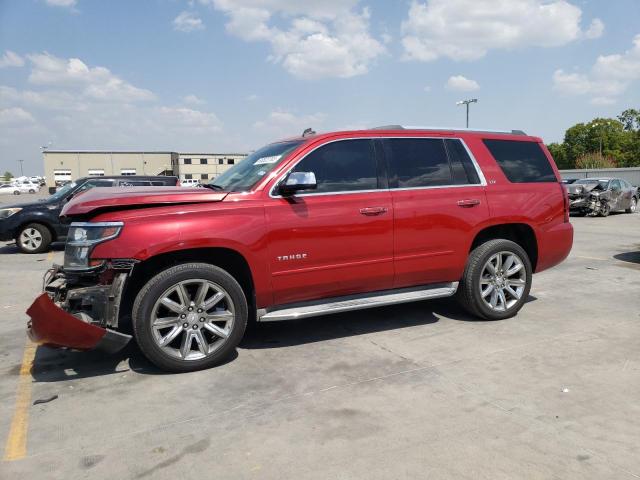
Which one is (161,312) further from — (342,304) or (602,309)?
(602,309)

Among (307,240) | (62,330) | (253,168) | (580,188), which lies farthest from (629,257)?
(580,188)

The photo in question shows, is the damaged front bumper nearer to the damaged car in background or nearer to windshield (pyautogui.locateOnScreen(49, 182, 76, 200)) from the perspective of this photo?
windshield (pyautogui.locateOnScreen(49, 182, 76, 200))

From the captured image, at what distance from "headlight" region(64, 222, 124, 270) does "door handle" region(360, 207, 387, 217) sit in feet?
6.85

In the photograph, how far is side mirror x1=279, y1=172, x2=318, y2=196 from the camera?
414 cm

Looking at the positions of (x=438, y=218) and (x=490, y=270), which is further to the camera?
(x=490, y=270)

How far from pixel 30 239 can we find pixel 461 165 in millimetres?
10305

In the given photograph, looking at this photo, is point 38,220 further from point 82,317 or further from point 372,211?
point 372,211

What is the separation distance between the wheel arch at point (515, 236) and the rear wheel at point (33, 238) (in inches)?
399

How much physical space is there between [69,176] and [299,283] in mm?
83967

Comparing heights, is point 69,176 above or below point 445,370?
above

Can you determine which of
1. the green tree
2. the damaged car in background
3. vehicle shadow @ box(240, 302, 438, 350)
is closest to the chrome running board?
vehicle shadow @ box(240, 302, 438, 350)

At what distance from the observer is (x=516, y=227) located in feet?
18.4

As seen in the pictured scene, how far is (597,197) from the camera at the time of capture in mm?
18594

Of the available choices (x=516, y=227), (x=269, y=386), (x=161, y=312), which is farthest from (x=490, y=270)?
(x=161, y=312)
